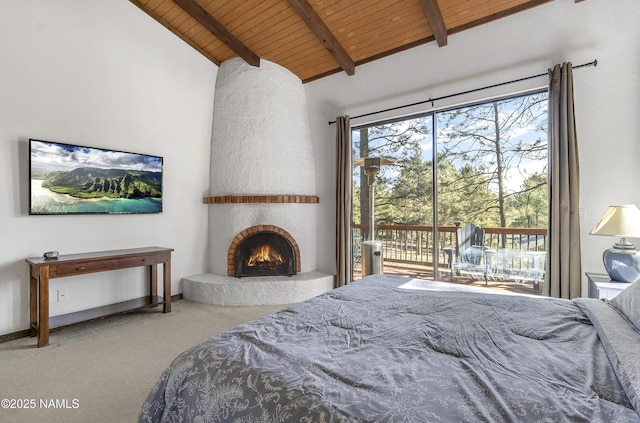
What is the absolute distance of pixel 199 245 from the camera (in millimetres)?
4254

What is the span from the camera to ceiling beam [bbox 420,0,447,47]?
307cm

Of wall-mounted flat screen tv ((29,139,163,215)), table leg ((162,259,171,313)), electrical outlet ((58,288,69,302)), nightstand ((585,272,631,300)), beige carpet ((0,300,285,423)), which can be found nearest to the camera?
beige carpet ((0,300,285,423))

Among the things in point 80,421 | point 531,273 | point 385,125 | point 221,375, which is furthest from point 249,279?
→ point 531,273

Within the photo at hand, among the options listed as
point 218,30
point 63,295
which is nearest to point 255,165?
point 218,30

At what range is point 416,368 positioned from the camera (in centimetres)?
100

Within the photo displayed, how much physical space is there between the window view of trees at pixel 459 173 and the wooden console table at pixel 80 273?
8.72 feet

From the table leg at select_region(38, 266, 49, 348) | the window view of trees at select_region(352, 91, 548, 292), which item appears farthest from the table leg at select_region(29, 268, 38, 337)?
the window view of trees at select_region(352, 91, 548, 292)

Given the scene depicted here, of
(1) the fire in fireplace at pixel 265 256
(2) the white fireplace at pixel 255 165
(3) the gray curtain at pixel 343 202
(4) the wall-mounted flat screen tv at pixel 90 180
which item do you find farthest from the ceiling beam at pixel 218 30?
(1) the fire in fireplace at pixel 265 256

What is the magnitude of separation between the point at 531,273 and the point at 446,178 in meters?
1.37

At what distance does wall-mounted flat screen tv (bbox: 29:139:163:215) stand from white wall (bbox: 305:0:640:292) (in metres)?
3.29

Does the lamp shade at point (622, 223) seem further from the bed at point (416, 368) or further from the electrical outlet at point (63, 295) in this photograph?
the electrical outlet at point (63, 295)

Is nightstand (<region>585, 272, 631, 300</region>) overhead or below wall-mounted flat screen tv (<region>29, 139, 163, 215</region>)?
below

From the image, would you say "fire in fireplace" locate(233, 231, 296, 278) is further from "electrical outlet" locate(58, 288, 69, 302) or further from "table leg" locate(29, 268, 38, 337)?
"table leg" locate(29, 268, 38, 337)

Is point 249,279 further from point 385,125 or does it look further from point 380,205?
point 385,125
